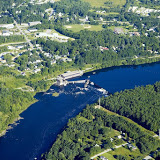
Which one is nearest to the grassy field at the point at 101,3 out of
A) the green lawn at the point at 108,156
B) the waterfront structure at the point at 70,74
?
the waterfront structure at the point at 70,74

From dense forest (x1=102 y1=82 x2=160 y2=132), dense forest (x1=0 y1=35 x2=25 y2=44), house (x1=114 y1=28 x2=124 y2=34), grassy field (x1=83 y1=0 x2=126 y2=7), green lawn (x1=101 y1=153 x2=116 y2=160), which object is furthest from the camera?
grassy field (x1=83 y1=0 x2=126 y2=7)

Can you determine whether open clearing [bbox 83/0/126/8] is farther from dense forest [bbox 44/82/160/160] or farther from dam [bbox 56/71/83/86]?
dense forest [bbox 44/82/160/160]

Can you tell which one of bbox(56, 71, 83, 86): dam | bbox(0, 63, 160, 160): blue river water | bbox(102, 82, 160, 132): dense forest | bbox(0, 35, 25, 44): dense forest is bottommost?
bbox(0, 63, 160, 160): blue river water

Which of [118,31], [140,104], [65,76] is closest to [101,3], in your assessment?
[118,31]

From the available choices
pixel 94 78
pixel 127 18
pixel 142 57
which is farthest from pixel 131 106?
pixel 127 18

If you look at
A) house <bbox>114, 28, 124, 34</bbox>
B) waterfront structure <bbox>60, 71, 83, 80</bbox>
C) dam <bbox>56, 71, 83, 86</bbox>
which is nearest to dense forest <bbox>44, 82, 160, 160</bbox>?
dam <bbox>56, 71, 83, 86</bbox>

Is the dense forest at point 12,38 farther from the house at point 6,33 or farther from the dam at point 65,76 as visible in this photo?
the dam at point 65,76
